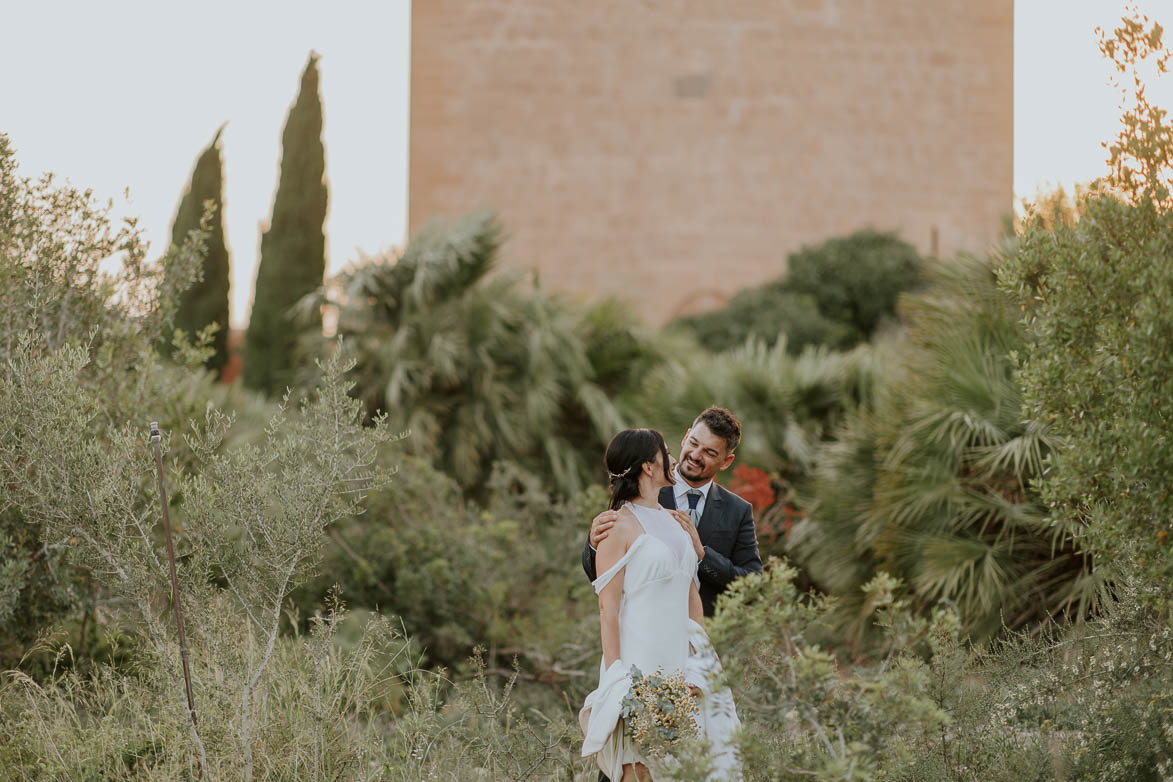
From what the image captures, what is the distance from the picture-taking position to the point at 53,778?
4.52m

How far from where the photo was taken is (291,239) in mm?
18047

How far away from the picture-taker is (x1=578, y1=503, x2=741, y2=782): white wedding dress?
3.64 meters

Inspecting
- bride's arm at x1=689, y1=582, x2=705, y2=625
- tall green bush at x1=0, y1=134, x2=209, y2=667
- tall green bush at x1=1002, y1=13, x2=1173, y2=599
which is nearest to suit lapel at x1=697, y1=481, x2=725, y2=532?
bride's arm at x1=689, y1=582, x2=705, y2=625

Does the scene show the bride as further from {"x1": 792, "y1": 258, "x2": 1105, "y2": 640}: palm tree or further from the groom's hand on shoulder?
{"x1": 792, "y1": 258, "x2": 1105, "y2": 640}: palm tree

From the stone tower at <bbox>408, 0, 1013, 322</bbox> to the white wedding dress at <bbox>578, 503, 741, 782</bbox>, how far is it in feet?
72.7

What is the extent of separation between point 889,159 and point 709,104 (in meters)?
4.23

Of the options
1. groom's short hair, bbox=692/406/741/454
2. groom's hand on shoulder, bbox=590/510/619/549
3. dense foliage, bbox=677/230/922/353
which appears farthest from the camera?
dense foliage, bbox=677/230/922/353

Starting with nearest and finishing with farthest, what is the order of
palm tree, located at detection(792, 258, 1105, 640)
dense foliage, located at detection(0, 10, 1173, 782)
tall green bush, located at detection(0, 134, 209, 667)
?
dense foliage, located at detection(0, 10, 1173, 782) → tall green bush, located at detection(0, 134, 209, 667) → palm tree, located at detection(792, 258, 1105, 640)

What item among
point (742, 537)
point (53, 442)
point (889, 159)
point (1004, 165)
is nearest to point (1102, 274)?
point (742, 537)

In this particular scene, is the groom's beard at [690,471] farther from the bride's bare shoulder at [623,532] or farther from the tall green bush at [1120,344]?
the tall green bush at [1120,344]

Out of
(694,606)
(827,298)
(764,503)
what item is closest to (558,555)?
(764,503)

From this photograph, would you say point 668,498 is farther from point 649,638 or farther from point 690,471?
point 649,638

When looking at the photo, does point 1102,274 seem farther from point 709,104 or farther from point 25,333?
point 709,104

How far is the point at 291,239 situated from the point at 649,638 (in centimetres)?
1531
